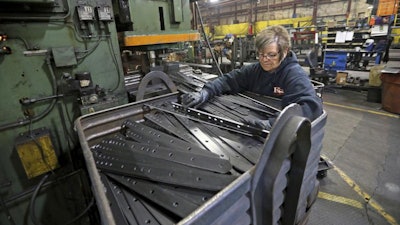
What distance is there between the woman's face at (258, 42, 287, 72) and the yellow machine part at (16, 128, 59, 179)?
167 centimetres

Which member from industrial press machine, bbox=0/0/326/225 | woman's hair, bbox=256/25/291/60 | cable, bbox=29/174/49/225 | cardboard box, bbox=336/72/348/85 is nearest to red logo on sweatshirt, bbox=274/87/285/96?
industrial press machine, bbox=0/0/326/225

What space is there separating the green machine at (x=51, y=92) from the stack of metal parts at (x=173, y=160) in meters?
0.58

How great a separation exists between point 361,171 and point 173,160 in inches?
94.8

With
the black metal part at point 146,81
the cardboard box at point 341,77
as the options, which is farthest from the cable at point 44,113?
the cardboard box at point 341,77

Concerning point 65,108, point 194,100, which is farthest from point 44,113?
point 194,100

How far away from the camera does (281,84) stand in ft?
5.27

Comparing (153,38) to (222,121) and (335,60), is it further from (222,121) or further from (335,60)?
(335,60)

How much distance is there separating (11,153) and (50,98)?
473mm

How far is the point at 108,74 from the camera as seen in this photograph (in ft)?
6.31

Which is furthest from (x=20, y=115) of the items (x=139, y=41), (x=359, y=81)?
(x=359, y=81)

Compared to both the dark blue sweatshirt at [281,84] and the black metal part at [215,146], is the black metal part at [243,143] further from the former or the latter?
the dark blue sweatshirt at [281,84]

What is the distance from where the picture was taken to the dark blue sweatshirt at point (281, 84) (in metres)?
1.29

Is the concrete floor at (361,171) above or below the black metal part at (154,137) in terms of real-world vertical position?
below

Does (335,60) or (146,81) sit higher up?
(146,81)
